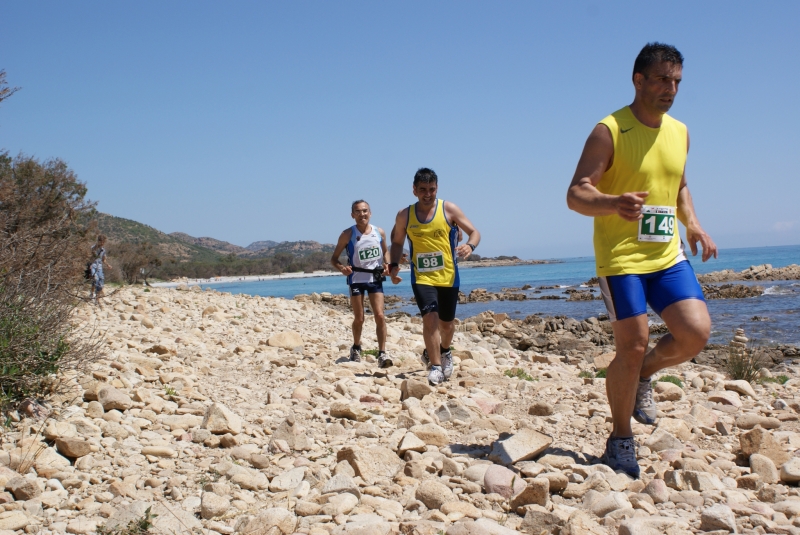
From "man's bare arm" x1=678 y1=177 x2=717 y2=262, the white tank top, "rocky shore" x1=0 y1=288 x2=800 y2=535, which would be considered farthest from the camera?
the white tank top

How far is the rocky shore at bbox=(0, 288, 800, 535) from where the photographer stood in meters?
3.04

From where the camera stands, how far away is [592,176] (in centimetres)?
358

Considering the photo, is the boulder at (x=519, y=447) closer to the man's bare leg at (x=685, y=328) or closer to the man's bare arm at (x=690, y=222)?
the man's bare leg at (x=685, y=328)

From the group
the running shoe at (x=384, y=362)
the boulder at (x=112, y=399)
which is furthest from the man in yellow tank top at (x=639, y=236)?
the running shoe at (x=384, y=362)

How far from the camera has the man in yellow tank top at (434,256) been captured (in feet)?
20.4

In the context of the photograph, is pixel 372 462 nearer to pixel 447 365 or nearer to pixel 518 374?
pixel 447 365

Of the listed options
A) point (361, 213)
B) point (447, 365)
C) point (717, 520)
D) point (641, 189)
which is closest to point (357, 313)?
point (361, 213)

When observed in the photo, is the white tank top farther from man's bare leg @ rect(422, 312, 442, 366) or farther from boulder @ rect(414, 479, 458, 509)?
boulder @ rect(414, 479, 458, 509)

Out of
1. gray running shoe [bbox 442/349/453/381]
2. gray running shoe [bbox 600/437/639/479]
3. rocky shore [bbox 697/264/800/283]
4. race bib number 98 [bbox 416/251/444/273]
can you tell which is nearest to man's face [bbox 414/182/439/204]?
race bib number 98 [bbox 416/251/444/273]

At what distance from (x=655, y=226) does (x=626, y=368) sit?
30.5 inches

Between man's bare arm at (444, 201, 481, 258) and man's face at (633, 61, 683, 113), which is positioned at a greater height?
man's face at (633, 61, 683, 113)

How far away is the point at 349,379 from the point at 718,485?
11.9 feet

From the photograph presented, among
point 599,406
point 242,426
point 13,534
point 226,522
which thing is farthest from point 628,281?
point 13,534

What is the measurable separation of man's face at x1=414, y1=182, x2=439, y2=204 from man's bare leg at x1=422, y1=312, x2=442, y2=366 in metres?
1.08
